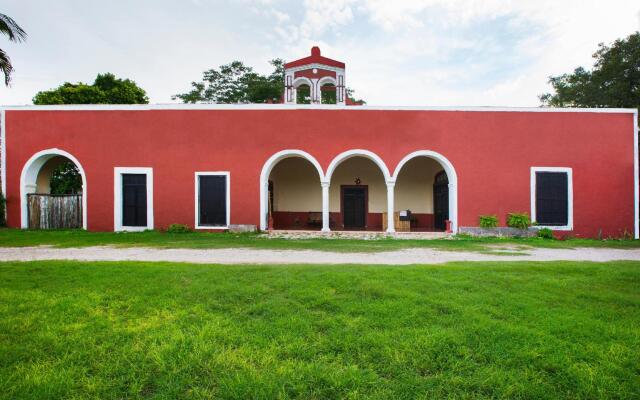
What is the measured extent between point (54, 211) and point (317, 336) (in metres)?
14.1

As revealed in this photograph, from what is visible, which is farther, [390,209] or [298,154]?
[298,154]

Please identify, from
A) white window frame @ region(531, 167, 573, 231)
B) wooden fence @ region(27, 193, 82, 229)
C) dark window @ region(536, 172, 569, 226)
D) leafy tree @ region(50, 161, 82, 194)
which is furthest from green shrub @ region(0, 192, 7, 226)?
dark window @ region(536, 172, 569, 226)

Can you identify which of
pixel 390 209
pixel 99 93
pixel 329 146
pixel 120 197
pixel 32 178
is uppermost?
pixel 99 93

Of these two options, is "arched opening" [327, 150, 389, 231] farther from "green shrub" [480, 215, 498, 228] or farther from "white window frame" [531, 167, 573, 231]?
"white window frame" [531, 167, 573, 231]

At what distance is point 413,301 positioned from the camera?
3949mm

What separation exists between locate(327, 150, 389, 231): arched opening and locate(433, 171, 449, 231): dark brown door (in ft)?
7.30

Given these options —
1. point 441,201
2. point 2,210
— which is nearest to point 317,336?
point 441,201

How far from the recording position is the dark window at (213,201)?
1283 cm

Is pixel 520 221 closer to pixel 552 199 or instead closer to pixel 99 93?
pixel 552 199

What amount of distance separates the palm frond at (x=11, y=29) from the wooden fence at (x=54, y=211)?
547cm

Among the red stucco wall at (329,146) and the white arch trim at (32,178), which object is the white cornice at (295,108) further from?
the white arch trim at (32,178)

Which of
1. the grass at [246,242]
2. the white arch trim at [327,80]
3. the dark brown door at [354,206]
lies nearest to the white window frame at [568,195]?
the grass at [246,242]

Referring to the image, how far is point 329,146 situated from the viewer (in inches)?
505

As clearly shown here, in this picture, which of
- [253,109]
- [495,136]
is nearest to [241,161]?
[253,109]
